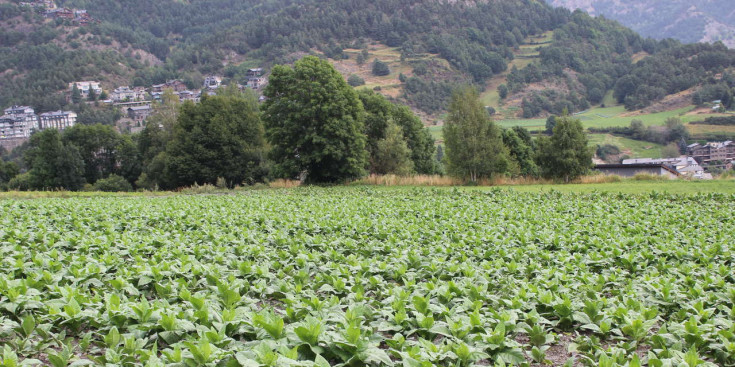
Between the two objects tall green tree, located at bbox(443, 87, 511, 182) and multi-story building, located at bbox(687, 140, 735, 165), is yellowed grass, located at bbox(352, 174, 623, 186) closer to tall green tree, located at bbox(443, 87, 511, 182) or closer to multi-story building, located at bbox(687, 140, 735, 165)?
tall green tree, located at bbox(443, 87, 511, 182)

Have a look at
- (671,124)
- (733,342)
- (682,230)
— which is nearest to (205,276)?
(733,342)

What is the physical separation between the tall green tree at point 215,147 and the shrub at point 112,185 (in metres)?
17.0

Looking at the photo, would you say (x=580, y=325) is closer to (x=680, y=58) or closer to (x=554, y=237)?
(x=554, y=237)

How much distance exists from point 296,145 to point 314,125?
2425 millimetres

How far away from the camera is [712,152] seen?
98.8m

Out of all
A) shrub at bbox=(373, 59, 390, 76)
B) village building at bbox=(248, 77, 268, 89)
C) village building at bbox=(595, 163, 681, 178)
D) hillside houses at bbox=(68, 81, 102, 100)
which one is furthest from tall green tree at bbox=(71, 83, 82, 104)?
village building at bbox=(595, 163, 681, 178)

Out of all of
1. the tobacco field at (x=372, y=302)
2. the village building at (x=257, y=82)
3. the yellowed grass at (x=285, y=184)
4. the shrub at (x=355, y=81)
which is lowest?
the yellowed grass at (x=285, y=184)

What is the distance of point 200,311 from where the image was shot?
5.19m

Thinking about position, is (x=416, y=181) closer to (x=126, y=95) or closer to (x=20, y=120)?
(x=20, y=120)

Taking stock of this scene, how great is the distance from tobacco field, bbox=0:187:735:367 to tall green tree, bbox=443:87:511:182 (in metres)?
29.3

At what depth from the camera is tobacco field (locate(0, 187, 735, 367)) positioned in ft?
14.9

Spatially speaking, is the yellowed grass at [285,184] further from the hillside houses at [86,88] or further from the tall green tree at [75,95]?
the hillside houses at [86,88]

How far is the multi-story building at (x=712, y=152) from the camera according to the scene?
314ft

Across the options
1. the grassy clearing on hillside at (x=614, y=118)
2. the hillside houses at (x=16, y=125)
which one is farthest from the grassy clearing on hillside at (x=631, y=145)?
the hillside houses at (x=16, y=125)
